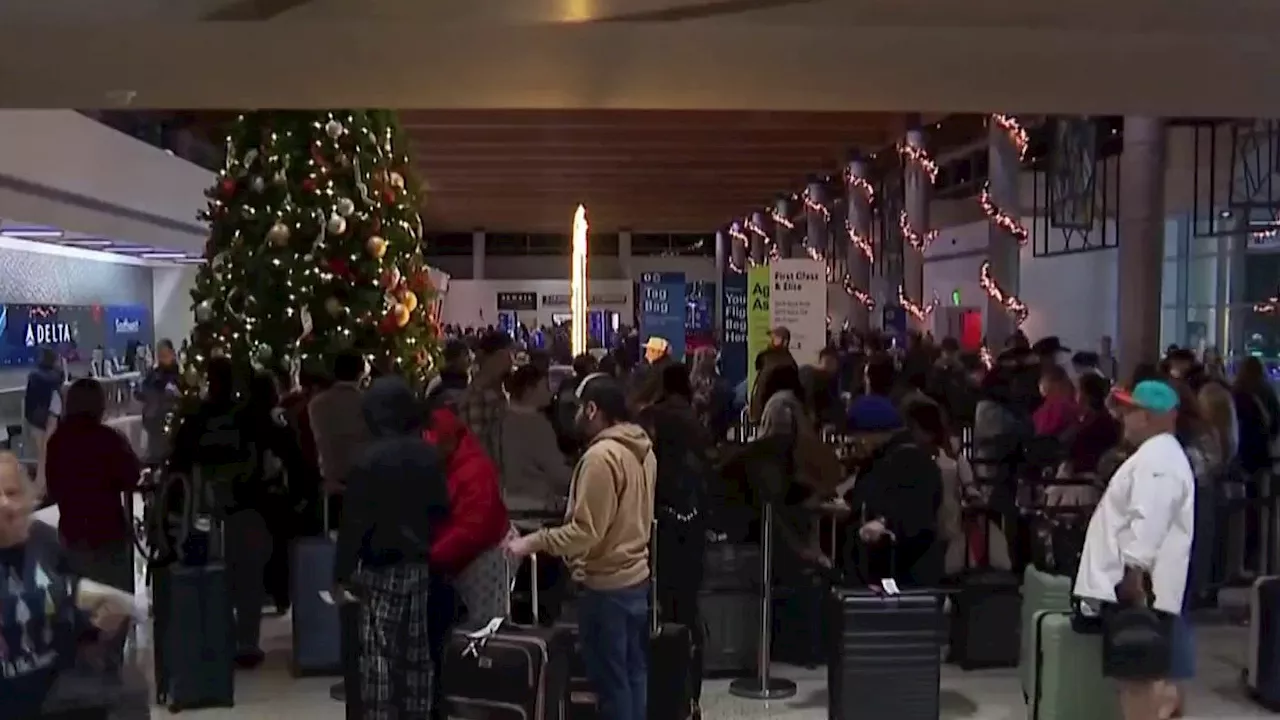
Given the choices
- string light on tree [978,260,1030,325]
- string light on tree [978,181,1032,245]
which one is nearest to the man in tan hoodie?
string light on tree [978,181,1032,245]

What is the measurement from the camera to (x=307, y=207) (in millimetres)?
8508

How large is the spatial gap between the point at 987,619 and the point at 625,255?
121 ft

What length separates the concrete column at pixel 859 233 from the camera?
21453mm

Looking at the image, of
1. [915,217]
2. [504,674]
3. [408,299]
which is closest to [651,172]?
[915,217]

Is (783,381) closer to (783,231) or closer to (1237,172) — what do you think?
(1237,172)

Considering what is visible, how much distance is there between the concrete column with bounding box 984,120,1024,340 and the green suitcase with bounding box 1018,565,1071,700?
1148cm

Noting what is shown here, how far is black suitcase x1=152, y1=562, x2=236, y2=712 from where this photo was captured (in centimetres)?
596

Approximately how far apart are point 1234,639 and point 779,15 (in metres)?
4.35

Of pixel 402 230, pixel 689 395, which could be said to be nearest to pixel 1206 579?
pixel 689 395

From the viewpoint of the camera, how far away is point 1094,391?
309 inches

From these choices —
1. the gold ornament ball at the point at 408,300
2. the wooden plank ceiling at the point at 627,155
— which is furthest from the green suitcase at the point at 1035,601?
the wooden plank ceiling at the point at 627,155

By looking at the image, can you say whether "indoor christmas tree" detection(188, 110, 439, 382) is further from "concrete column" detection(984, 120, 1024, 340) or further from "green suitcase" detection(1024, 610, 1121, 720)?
"concrete column" detection(984, 120, 1024, 340)

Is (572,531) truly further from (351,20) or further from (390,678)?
(351,20)

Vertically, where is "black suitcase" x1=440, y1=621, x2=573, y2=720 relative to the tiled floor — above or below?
above
